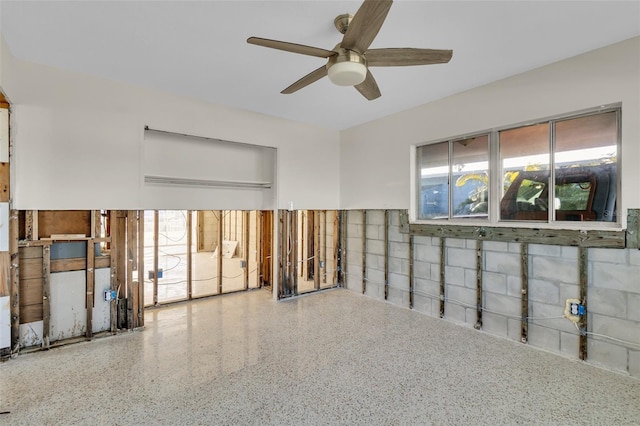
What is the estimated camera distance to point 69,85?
3.11 meters

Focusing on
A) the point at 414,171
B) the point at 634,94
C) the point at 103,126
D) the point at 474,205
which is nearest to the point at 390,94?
the point at 414,171

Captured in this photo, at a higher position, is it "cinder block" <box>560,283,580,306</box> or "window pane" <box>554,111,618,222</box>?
"window pane" <box>554,111,618,222</box>

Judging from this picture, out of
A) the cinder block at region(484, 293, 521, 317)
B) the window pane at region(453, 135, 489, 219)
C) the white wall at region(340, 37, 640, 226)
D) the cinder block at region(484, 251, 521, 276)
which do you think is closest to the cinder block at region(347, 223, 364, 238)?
the white wall at region(340, 37, 640, 226)

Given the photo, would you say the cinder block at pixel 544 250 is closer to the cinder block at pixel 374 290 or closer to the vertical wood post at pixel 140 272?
the cinder block at pixel 374 290

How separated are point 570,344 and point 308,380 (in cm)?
262

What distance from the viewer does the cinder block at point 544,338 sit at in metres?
3.00

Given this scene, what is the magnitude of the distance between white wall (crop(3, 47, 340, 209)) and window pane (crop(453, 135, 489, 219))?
116 inches

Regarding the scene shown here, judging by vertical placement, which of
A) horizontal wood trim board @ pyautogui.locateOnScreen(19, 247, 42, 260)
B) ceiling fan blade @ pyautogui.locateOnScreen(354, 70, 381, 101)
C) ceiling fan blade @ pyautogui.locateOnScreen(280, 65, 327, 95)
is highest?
ceiling fan blade @ pyautogui.locateOnScreen(280, 65, 327, 95)

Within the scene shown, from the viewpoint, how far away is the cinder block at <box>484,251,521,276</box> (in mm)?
3292

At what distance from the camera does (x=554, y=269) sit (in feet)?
9.94

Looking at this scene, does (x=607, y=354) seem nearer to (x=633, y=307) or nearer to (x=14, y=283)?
(x=633, y=307)

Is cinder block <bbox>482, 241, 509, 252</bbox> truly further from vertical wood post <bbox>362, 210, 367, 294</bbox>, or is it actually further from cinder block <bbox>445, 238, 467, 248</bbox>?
vertical wood post <bbox>362, 210, 367, 294</bbox>

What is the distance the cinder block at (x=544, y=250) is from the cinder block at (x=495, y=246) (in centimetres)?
24

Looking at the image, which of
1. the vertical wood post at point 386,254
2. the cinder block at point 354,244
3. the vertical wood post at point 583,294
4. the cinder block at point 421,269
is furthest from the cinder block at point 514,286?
the cinder block at point 354,244
